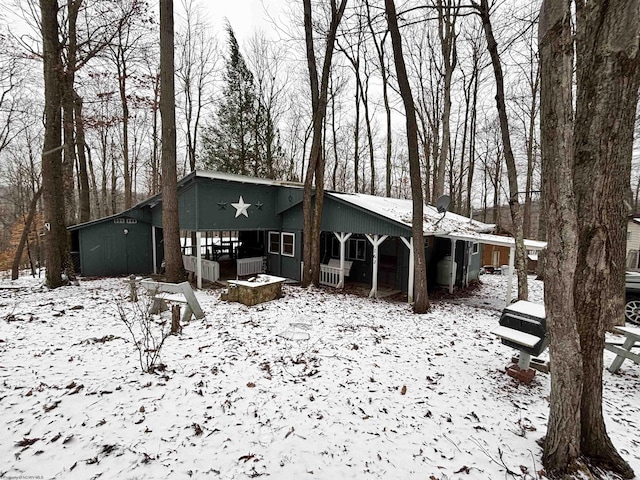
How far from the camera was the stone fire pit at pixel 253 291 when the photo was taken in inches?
305

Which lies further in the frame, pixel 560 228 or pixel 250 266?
pixel 250 266

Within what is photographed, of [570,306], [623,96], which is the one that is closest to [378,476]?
[570,306]

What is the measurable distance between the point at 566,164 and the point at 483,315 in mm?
6679

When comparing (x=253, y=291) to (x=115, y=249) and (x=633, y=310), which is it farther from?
(x=633, y=310)

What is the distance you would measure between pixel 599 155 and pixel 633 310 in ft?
26.8

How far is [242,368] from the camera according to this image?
4406 mm

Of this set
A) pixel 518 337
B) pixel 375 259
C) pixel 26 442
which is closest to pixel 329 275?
pixel 375 259

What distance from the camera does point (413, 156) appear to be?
745 cm

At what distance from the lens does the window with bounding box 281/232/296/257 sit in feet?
38.9

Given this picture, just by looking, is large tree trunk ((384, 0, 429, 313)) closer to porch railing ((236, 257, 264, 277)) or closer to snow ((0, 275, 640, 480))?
snow ((0, 275, 640, 480))

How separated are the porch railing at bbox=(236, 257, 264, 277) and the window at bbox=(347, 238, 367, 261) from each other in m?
3.76

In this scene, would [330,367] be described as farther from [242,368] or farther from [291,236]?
[291,236]

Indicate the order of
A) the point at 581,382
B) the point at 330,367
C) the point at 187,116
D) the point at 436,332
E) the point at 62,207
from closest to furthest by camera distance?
the point at 581,382 < the point at 330,367 < the point at 436,332 < the point at 62,207 < the point at 187,116

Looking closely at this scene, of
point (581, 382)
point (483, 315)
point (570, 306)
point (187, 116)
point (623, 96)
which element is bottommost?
point (483, 315)
